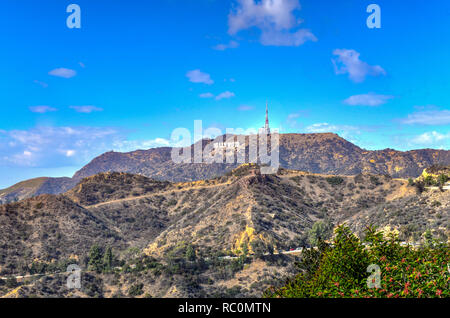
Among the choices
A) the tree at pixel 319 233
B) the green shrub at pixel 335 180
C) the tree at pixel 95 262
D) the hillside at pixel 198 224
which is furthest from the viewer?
the green shrub at pixel 335 180

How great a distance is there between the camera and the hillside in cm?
5917

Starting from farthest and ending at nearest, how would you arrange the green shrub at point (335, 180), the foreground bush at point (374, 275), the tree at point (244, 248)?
the green shrub at point (335, 180), the tree at point (244, 248), the foreground bush at point (374, 275)

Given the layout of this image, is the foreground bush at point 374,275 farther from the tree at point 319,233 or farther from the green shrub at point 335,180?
the green shrub at point 335,180

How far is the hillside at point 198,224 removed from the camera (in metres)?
59.2

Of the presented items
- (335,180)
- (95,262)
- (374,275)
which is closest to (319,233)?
(95,262)

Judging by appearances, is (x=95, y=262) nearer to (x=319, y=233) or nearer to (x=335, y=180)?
(x=319, y=233)

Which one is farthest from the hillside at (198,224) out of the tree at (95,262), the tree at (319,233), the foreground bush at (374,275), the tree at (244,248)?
the foreground bush at (374,275)

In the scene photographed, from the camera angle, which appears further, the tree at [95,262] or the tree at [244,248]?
the tree at [244,248]

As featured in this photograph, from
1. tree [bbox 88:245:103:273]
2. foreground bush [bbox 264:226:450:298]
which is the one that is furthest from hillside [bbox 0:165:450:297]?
foreground bush [bbox 264:226:450:298]

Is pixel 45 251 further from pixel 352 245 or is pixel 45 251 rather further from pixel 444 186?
pixel 444 186

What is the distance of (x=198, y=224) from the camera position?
91.2 m
